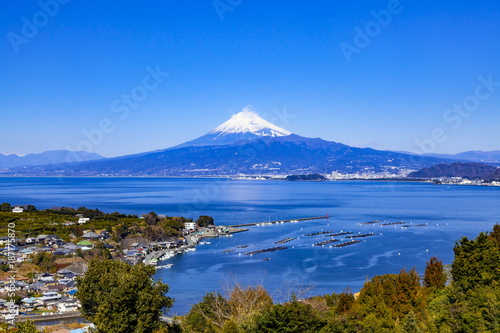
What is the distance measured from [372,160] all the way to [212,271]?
12973cm

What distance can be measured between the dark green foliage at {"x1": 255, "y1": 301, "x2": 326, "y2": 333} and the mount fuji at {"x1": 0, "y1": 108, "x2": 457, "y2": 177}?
114 m

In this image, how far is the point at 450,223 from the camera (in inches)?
1135

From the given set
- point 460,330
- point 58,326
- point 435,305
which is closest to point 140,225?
point 58,326

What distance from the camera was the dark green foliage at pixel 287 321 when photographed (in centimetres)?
577

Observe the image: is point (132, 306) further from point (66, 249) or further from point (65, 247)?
point (65, 247)

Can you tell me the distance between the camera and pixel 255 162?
434 ft

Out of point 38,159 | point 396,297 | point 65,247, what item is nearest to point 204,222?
point 65,247

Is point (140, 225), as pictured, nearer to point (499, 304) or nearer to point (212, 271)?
point (212, 271)

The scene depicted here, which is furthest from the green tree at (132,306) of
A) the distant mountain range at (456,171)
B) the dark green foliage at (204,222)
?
the distant mountain range at (456,171)

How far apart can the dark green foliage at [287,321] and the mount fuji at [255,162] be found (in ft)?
372

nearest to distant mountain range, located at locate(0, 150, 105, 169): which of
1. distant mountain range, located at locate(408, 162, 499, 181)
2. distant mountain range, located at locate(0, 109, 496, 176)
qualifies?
distant mountain range, located at locate(0, 109, 496, 176)

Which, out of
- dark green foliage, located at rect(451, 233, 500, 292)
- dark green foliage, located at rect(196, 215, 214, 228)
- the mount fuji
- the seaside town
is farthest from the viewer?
the mount fuji

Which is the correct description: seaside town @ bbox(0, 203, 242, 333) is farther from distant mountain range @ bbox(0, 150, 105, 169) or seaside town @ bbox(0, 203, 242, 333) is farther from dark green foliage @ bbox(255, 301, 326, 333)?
distant mountain range @ bbox(0, 150, 105, 169)

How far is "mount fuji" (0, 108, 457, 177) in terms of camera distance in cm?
12706
